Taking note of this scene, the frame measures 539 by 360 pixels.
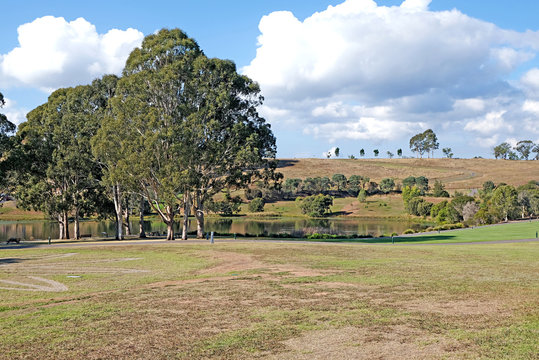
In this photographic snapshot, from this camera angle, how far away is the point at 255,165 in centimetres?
5403

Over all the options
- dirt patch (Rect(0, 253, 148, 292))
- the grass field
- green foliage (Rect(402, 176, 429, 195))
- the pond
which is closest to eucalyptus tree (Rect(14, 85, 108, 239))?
the pond

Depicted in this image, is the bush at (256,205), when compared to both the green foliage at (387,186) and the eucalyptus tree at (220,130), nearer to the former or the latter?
the green foliage at (387,186)

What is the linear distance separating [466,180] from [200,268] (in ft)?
580

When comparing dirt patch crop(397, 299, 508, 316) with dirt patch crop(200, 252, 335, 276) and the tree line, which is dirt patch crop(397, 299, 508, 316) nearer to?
dirt patch crop(200, 252, 335, 276)

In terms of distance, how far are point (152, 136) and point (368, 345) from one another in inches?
1559

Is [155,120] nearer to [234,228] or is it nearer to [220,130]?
[220,130]

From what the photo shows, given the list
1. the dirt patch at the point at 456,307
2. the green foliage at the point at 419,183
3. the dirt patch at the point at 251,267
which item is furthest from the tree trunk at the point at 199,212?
the green foliage at the point at 419,183

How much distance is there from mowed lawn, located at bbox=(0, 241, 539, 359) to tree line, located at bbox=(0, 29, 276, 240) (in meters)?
22.3

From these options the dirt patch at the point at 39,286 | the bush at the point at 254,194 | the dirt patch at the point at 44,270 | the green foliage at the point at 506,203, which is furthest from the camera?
the bush at the point at 254,194

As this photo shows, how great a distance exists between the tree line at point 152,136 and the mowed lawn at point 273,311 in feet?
73.1

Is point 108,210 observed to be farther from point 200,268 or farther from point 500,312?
point 500,312

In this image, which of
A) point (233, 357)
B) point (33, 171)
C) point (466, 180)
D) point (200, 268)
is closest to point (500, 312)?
point (233, 357)

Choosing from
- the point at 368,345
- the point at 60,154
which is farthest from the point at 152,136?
the point at 368,345

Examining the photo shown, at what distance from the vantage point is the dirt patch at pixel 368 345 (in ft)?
32.3
